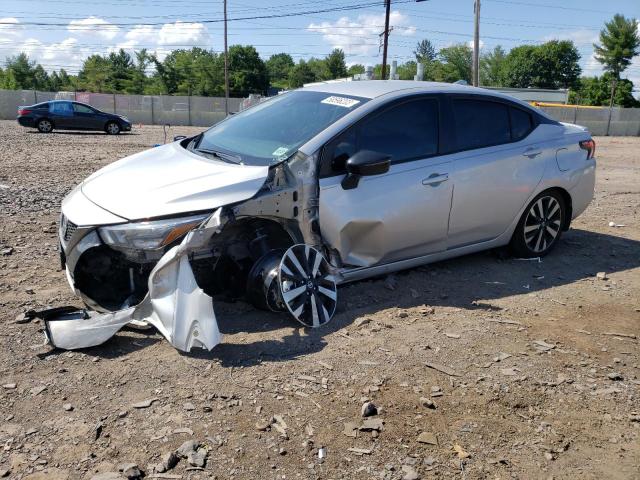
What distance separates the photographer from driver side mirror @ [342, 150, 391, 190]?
174 inches

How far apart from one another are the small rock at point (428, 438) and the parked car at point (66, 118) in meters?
25.7

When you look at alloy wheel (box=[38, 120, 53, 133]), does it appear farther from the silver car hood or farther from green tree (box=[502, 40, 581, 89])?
green tree (box=[502, 40, 581, 89])

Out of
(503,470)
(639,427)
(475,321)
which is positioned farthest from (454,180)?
(503,470)

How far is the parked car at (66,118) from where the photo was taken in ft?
82.1

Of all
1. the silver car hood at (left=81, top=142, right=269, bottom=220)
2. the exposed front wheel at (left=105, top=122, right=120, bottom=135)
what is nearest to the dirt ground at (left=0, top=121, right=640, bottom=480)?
the silver car hood at (left=81, top=142, right=269, bottom=220)

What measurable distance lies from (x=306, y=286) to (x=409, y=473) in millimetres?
1787

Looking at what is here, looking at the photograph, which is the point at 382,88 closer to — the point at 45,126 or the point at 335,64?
the point at 45,126

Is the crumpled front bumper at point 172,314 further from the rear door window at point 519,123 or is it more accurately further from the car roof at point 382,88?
the rear door window at point 519,123

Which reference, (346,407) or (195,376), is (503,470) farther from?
(195,376)

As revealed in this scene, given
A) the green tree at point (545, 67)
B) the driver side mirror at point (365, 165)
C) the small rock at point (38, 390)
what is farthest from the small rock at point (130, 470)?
the green tree at point (545, 67)

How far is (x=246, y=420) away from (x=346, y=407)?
0.54 metres

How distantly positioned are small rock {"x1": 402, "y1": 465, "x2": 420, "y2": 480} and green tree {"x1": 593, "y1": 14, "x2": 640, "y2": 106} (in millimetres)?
85075

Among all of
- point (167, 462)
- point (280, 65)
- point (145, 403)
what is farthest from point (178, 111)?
point (280, 65)

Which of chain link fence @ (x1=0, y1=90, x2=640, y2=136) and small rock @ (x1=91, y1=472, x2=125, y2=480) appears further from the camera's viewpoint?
chain link fence @ (x1=0, y1=90, x2=640, y2=136)
